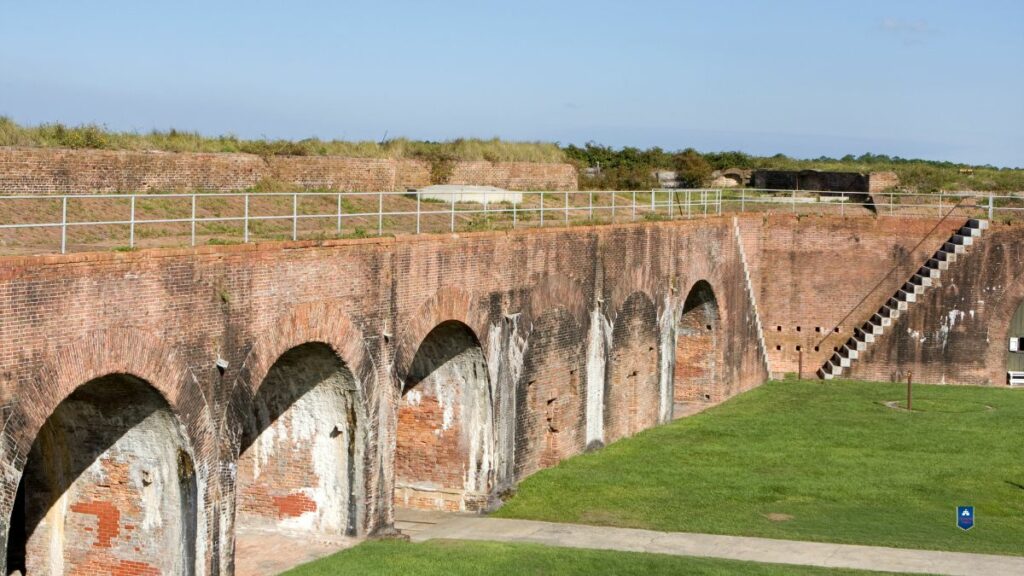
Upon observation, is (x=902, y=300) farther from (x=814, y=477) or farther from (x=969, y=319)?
(x=814, y=477)

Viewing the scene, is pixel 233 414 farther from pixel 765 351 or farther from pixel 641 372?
pixel 765 351

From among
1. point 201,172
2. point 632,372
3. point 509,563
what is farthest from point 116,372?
point 632,372

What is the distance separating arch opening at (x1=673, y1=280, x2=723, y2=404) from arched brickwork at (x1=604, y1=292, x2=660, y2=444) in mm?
3482

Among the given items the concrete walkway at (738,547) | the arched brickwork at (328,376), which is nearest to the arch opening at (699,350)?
the concrete walkway at (738,547)

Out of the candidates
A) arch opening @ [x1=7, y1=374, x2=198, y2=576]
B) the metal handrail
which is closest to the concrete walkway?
arch opening @ [x1=7, y1=374, x2=198, y2=576]

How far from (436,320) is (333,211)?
18.2 ft

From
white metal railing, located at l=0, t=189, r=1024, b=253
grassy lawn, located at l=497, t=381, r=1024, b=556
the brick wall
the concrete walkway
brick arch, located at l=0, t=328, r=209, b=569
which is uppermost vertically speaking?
the brick wall

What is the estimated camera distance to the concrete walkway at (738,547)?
58.7 feet

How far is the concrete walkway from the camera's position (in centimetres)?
1789

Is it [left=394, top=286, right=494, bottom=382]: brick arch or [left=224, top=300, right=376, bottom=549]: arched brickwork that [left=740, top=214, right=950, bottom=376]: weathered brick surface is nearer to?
[left=394, top=286, right=494, bottom=382]: brick arch

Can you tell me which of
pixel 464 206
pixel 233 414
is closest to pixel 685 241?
pixel 464 206

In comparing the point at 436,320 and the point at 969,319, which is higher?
the point at 436,320

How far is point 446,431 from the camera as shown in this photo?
21.6 m

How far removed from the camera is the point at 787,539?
1923 cm
